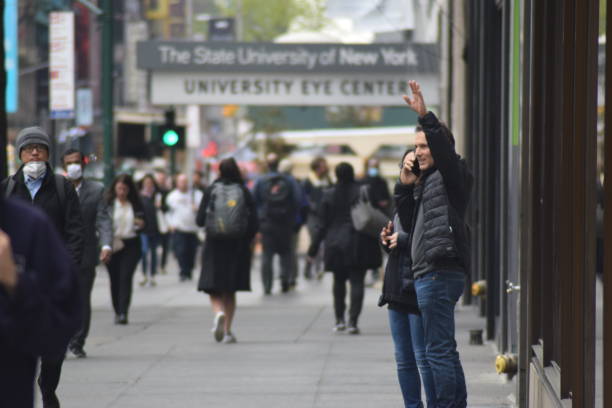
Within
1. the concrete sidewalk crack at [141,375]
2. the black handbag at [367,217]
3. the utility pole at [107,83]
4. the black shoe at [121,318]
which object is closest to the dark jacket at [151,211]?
the utility pole at [107,83]

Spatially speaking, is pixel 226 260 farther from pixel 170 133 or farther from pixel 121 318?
pixel 170 133

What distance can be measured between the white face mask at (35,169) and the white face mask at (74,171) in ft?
9.58

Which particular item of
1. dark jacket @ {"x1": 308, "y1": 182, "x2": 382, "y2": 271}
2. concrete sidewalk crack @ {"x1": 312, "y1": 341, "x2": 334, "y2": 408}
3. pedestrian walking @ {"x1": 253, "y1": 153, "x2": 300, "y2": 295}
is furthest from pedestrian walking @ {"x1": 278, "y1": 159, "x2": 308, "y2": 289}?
concrete sidewalk crack @ {"x1": 312, "y1": 341, "x2": 334, "y2": 408}

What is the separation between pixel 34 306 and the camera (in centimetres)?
369

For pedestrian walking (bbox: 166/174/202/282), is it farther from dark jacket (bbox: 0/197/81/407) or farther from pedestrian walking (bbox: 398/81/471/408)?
dark jacket (bbox: 0/197/81/407)

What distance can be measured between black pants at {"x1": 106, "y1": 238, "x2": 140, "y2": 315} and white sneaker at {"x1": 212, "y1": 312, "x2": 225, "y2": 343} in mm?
2240

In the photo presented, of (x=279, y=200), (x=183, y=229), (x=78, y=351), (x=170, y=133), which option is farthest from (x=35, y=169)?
(x=170, y=133)

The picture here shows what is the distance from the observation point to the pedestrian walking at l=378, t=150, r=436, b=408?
7812 mm

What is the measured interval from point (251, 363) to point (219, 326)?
72.8 inches

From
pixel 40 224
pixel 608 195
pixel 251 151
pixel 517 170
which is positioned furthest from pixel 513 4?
pixel 251 151

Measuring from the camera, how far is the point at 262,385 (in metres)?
10.5

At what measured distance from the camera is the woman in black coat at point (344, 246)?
48.5ft

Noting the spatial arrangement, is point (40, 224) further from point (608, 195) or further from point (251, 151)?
point (251, 151)

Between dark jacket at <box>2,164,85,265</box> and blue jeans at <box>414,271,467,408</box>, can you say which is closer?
blue jeans at <box>414,271,467,408</box>
